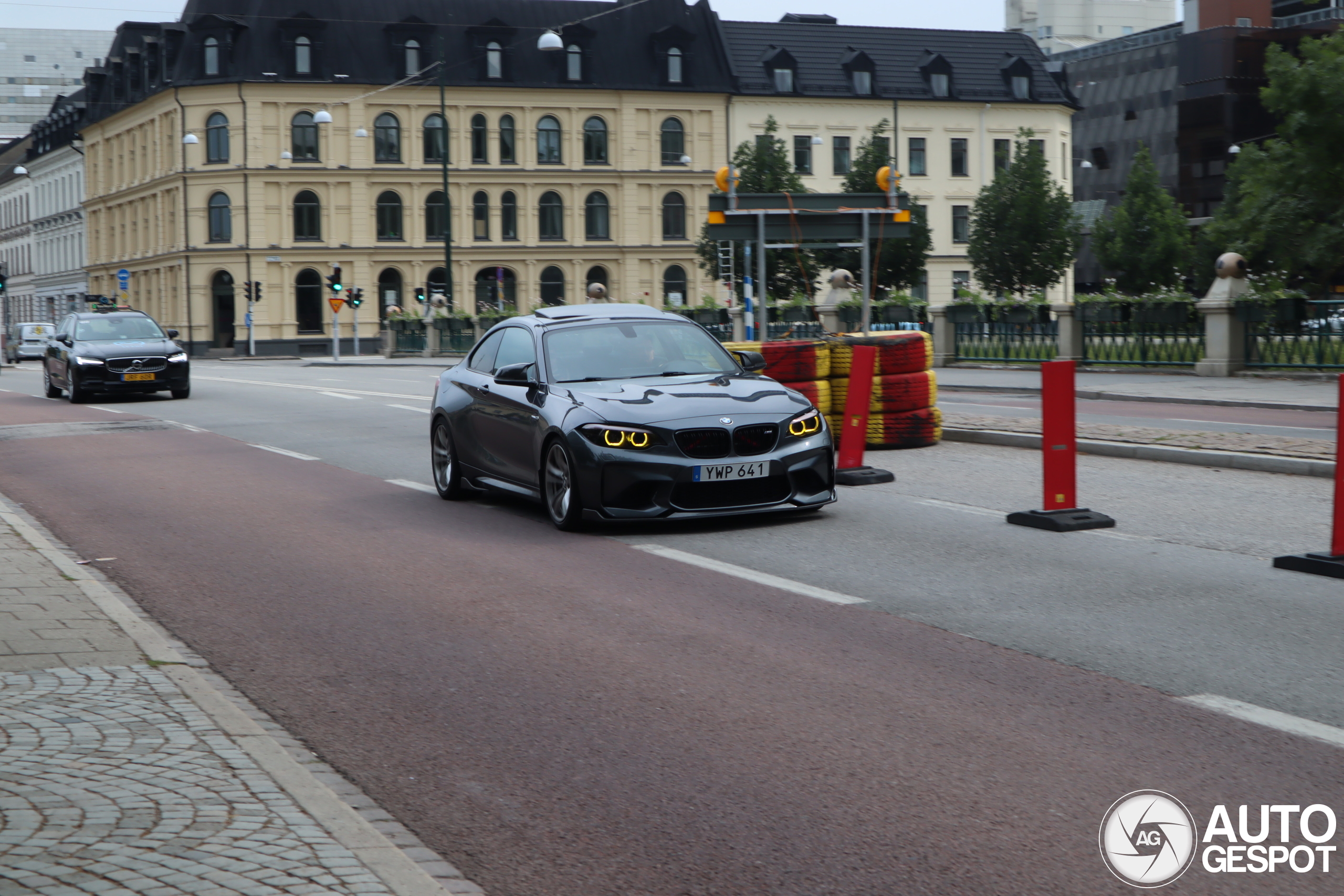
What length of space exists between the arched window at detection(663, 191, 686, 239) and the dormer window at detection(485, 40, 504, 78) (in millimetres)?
9998

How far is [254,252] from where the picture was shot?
238 feet

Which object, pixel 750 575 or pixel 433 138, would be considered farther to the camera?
pixel 433 138

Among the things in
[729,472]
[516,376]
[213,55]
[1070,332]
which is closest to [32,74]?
[213,55]

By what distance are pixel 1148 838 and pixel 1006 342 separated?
32159mm

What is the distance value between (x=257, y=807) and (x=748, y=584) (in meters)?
4.05

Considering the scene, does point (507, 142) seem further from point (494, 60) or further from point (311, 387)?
point (311, 387)

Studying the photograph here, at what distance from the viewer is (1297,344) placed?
88.4 ft

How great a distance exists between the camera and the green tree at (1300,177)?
144ft

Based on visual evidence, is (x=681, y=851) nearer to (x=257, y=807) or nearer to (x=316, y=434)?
(x=257, y=807)

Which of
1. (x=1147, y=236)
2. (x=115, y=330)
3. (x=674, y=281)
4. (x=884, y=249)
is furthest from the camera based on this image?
(x=674, y=281)

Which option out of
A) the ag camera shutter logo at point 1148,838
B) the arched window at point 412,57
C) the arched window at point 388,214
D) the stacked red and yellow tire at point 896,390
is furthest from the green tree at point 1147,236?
the ag camera shutter logo at point 1148,838

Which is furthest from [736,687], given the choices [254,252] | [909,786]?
[254,252]

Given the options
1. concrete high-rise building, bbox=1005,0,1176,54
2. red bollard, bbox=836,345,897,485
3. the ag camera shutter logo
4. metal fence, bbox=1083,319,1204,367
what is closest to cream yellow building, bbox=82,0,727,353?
metal fence, bbox=1083,319,1204,367

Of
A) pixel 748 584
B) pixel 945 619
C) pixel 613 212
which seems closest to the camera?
pixel 945 619
